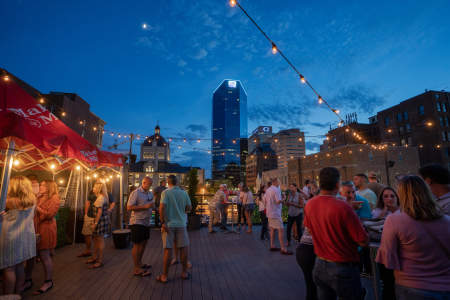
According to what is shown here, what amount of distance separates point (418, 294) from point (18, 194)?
4.67 m

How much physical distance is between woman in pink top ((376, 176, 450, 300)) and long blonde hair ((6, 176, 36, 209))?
4.44 m

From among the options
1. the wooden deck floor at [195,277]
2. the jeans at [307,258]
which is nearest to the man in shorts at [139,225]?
the wooden deck floor at [195,277]

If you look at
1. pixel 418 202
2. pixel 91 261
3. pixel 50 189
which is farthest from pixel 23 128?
pixel 418 202

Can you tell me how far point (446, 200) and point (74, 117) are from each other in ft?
111

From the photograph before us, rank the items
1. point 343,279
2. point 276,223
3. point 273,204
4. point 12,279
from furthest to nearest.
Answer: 1. point 273,204
2. point 276,223
3. point 12,279
4. point 343,279

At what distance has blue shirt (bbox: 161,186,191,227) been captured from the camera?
3.88 m

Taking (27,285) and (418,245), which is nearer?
(418,245)

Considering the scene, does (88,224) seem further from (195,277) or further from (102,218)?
(195,277)

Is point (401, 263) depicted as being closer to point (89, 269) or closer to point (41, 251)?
point (41, 251)

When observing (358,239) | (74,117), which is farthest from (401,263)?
(74,117)

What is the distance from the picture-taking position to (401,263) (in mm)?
1595

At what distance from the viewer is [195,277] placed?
4.18m

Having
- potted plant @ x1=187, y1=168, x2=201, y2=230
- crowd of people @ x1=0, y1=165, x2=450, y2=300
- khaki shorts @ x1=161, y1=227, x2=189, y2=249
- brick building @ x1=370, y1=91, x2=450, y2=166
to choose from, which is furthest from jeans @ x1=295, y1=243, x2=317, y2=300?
brick building @ x1=370, y1=91, x2=450, y2=166

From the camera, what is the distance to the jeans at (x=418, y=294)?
1.42m
